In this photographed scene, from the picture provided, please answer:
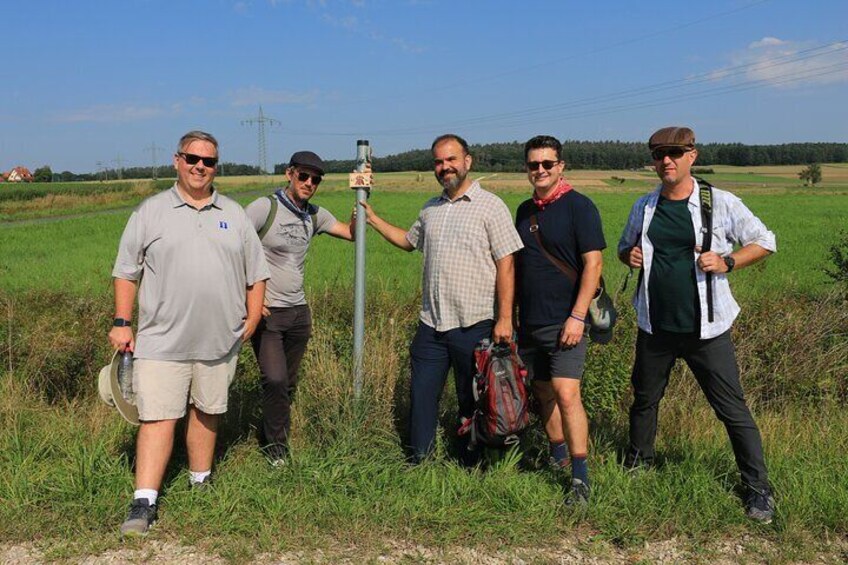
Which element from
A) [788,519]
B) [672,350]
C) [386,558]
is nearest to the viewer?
[386,558]

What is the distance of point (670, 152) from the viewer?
3447mm

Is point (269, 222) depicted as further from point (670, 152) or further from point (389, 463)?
point (670, 152)

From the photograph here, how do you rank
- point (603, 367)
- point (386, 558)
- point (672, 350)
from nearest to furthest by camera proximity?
point (386, 558) < point (672, 350) < point (603, 367)

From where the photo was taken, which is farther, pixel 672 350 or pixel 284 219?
pixel 284 219

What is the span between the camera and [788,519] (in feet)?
10.3

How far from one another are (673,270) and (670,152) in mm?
609

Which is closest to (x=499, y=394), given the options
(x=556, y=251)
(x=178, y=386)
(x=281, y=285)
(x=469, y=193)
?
(x=556, y=251)

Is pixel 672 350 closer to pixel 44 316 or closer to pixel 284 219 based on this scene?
pixel 284 219

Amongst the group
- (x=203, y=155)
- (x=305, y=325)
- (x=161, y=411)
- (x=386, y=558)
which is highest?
(x=203, y=155)

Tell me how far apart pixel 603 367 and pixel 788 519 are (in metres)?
1.90

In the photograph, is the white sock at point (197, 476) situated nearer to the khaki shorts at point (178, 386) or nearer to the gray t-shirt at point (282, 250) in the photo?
the khaki shorts at point (178, 386)

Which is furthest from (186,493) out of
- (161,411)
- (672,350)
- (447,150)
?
(672,350)

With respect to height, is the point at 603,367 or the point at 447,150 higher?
the point at 447,150

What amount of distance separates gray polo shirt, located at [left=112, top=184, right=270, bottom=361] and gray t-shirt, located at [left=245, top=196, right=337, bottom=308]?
1.78ft
